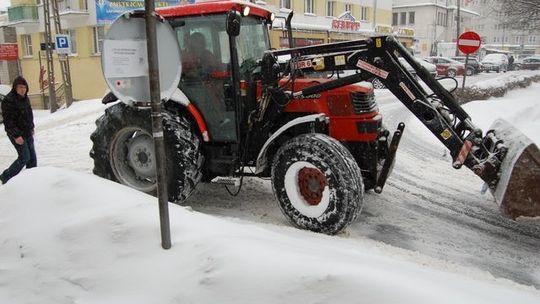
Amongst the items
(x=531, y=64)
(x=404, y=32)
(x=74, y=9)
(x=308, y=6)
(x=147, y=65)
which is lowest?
(x=531, y=64)

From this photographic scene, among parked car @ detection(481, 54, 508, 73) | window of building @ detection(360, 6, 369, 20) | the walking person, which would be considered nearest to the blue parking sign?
the walking person

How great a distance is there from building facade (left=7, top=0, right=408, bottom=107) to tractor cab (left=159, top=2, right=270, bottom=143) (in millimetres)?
16753

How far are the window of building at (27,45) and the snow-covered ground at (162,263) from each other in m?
31.8

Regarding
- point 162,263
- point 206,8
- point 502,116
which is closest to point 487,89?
point 502,116

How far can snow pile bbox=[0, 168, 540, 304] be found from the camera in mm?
2748

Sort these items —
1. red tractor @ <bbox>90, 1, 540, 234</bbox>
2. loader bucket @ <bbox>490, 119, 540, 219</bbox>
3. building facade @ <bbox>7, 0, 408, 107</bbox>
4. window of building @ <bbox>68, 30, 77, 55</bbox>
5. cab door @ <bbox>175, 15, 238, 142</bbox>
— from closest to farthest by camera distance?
Result: loader bucket @ <bbox>490, 119, 540, 219</bbox>
red tractor @ <bbox>90, 1, 540, 234</bbox>
cab door @ <bbox>175, 15, 238, 142</bbox>
building facade @ <bbox>7, 0, 408, 107</bbox>
window of building @ <bbox>68, 30, 77, 55</bbox>

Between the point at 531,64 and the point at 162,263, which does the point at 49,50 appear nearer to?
the point at 162,263

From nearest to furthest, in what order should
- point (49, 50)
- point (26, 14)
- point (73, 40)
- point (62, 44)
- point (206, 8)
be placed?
point (206, 8)
point (62, 44)
point (49, 50)
point (73, 40)
point (26, 14)

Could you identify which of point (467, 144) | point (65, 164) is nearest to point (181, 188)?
point (467, 144)

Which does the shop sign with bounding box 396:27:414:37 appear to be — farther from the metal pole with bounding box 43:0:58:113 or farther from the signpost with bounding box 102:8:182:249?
the signpost with bounding box 102:8:182:249

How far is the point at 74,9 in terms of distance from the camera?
26.4 metres

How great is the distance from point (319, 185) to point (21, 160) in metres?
4.76

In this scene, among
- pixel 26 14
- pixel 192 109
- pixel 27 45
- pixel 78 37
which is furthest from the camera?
pixel 27 45

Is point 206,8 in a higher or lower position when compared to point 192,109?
higher
